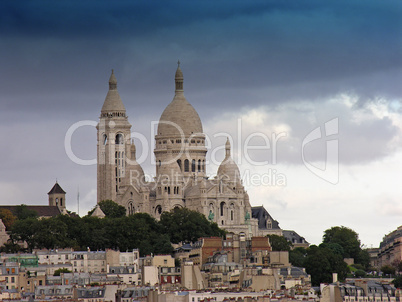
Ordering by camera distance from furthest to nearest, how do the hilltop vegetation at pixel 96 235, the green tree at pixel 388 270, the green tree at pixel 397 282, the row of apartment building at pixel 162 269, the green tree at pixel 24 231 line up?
the green tree at pixel 24 231 < the hilltop vegetation at pixel 96 235 < the green tree at pixel 388 270 < the green tree at pixel 397 282 < the row of apartment building at pixel 162 269

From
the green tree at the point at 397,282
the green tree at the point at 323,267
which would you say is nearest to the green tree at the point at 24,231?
the green tree at the point at 323,267

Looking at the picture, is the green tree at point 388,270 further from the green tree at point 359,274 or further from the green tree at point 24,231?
the green tree at point 24,231

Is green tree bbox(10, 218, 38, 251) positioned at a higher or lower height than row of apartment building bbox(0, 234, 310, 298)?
higher

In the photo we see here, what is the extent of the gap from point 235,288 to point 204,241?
114 ft

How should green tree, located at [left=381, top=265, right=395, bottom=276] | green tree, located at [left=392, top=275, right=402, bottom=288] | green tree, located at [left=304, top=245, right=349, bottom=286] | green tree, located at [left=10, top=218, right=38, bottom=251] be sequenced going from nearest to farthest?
green tree, located at [left=392, top=275, right=402, bottom=288]
green tree, located at [left=304, top=245, right=349, bottom=286]
green tree, located at [left=381, top=265, right=395, bottom=276]
green tree, located at [left=10, top=218, right=38, bottom=251]

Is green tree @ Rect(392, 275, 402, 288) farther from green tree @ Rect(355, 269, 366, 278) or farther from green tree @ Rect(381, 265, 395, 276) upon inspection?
green tree @ Rect(381, 265, 395, 276)

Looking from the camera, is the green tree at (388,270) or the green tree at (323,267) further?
the green tree at (388,270)

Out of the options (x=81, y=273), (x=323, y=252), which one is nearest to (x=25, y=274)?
(x=81, y=273)

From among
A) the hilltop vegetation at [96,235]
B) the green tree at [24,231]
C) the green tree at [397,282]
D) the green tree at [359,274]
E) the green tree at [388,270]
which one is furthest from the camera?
the green tree at [24,231]

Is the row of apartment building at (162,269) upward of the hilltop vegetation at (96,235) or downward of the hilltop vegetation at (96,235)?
downward

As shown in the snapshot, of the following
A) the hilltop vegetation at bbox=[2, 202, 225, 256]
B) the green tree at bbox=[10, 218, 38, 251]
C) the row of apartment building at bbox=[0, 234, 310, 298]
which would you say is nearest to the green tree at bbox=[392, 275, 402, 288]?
the row of apartment building at bbox=[0, 234, 310, 298]

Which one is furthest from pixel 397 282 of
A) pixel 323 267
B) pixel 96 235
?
pixel 96 235

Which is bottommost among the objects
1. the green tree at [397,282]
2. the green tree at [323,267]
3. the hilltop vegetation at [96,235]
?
the green tree at [397,282]

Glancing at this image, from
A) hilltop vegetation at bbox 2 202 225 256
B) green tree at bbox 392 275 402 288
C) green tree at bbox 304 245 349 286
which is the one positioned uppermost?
hilltop vegetation at bbox 2 202 225 256
